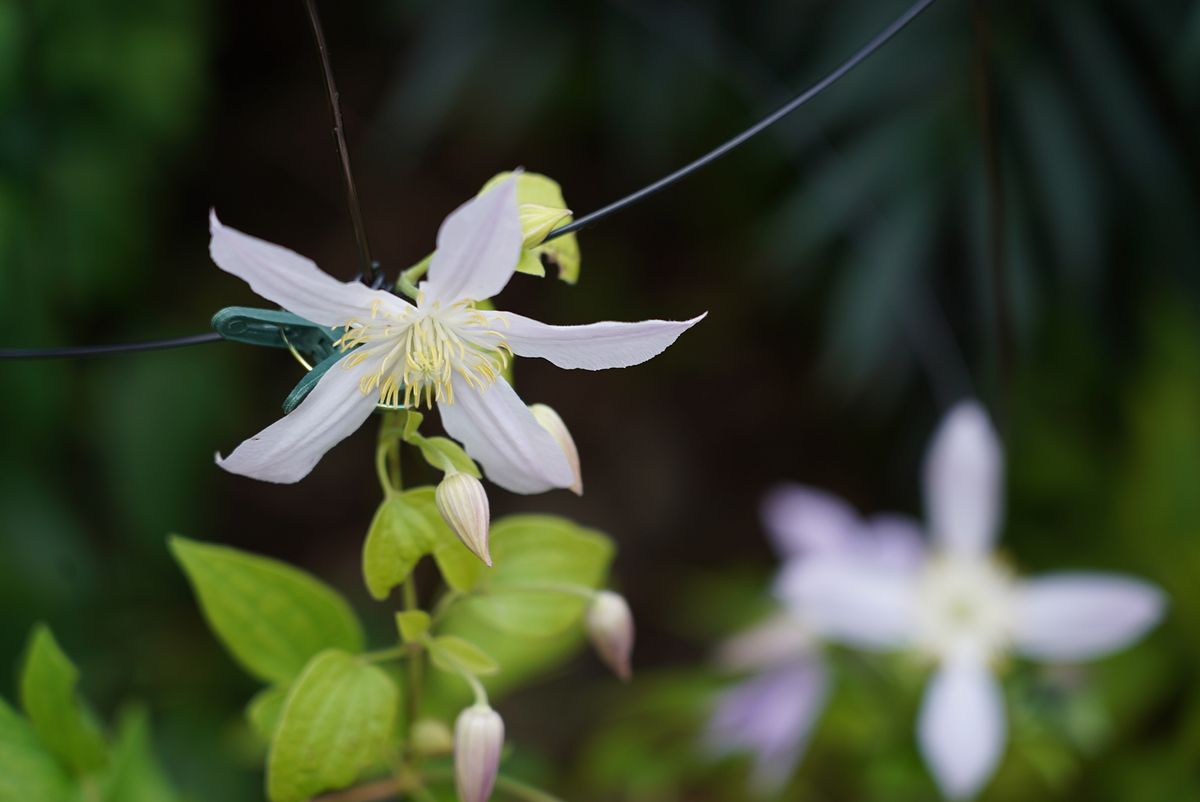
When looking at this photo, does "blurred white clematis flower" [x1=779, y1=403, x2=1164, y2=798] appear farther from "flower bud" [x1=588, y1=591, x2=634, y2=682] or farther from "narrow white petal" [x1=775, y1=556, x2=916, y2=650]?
"flower bud" [x1=588, y1=591, x2=634, y2=682]

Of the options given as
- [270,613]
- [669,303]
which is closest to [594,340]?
[270,613]

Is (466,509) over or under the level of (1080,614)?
under

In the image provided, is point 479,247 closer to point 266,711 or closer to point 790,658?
point 266,711

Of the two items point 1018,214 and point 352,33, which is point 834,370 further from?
point 352,33

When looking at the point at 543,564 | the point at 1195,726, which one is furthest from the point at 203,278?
the point at 1195,726

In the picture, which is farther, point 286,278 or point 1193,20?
point 1193,20

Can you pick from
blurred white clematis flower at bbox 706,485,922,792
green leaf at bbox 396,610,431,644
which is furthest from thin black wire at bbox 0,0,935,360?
blurred white clematis flower at bbox 706,485,922,792

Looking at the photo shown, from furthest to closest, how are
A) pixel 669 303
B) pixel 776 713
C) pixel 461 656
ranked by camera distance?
pixel 669 303
pixel 776 713
pixel 461 656

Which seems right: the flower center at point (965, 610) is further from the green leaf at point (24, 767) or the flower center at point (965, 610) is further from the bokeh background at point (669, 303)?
the green leaf at point (24, 767)
